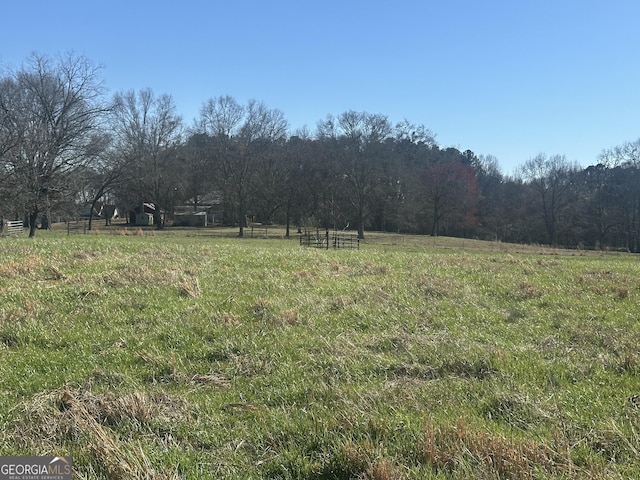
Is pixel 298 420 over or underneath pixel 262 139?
underneath

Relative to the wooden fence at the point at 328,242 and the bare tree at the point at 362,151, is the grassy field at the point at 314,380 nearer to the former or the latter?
the wooden fence at the point at 328,242

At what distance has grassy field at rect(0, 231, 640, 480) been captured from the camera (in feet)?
11.9

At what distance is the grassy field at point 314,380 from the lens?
361cm

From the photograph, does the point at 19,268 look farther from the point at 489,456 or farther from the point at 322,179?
the point at 322,179

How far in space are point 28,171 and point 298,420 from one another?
4129 centimetres

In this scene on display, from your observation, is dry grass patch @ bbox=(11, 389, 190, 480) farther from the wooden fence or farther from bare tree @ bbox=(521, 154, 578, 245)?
bare tree @ bbox=(521, 154, 578, 245)

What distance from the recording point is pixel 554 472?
3.40 m

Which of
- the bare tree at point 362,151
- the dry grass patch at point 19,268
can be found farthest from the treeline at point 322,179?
the dry grass patch at point 19,268

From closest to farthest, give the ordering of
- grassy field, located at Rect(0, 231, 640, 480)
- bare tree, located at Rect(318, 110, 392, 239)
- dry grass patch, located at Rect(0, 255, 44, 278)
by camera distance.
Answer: grassy field, located at Rect(0, 231, 640, 480), dry grass patch, located at Rect(0, 255, 44, 278), bare tree, located at Rect(318, 110, 392, 239)

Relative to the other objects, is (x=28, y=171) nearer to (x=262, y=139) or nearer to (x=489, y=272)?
(x=262, y=139)

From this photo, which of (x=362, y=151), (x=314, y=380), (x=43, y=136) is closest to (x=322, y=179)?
(x=362, y=151)

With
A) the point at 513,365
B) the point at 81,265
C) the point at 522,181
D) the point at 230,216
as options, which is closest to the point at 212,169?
the point at 230,216

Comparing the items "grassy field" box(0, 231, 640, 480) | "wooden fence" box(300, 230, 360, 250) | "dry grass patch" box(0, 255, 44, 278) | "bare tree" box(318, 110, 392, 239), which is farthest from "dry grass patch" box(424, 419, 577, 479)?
"bare tree" box(318, 110, 392, 239)

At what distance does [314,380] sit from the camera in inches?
214
